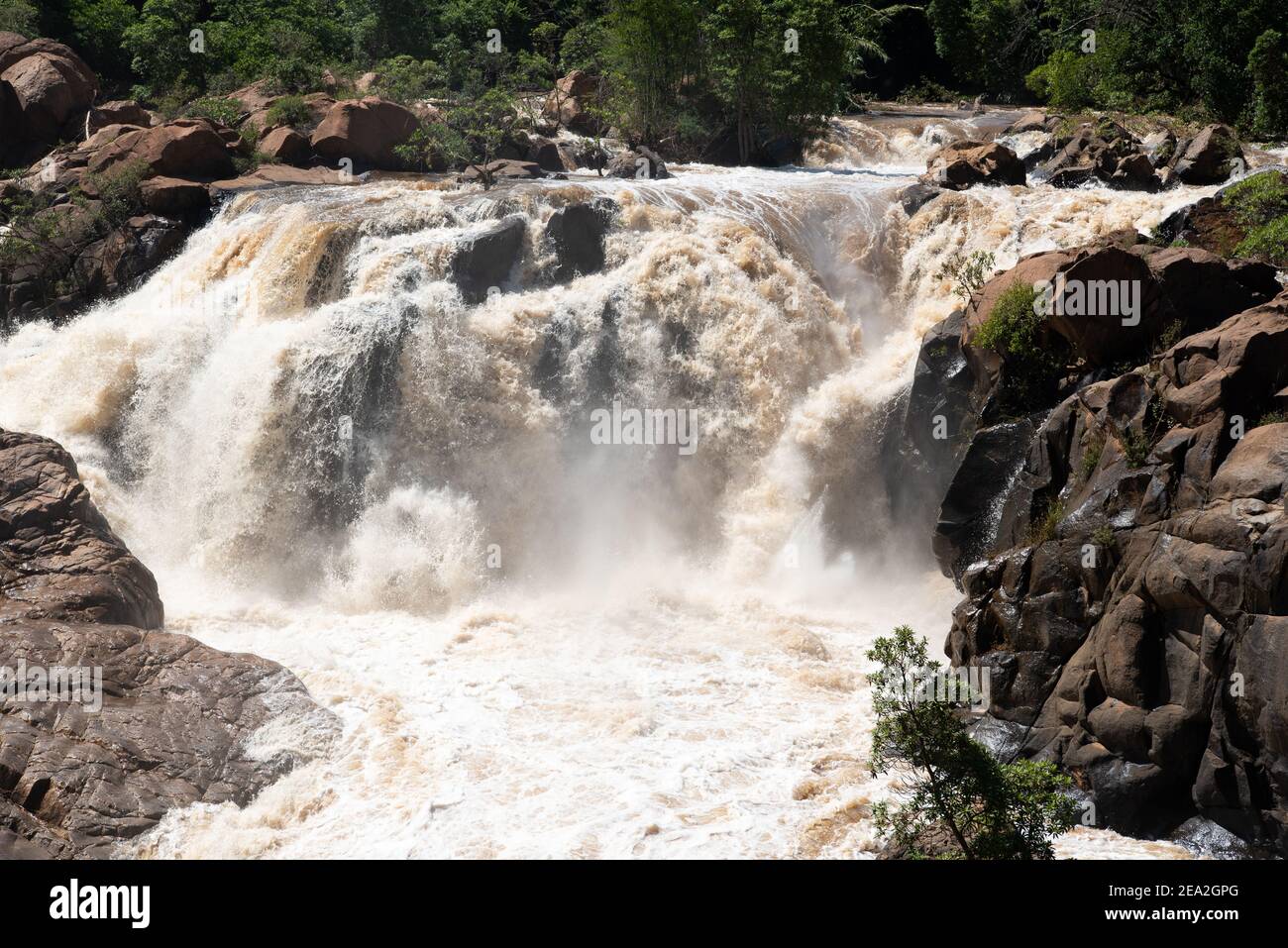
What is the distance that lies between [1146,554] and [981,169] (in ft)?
41.5

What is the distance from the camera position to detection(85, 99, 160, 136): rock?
27.8 metres

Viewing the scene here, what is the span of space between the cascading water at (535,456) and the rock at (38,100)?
9691mm

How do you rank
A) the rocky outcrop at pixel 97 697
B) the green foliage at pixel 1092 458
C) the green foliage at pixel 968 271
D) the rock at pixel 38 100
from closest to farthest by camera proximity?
→ 1. the rocky outcrop at pixel 97 697
2. the green foliage at pixel 1092 458
3. the green foliage at pixel 968 271
4. the rock at pixel 38 100

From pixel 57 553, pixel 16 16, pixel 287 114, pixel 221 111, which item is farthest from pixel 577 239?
pixel 16 16

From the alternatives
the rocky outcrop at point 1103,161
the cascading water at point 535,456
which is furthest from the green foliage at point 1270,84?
the cascading water at point 535,456

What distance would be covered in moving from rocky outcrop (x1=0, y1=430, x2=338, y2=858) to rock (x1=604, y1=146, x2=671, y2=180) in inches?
571

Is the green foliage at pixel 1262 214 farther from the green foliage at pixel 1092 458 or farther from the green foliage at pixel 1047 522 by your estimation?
the green foliage at pixel 1047 522

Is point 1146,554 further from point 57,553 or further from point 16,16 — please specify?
point 16,16

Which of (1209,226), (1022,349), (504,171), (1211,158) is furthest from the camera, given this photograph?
(504,171)

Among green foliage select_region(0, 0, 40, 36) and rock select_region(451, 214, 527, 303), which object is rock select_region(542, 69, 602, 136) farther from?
green foliage select_region(0, 0, 40, 36)

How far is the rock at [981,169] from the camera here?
68.5 feet

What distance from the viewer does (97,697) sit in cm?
1154

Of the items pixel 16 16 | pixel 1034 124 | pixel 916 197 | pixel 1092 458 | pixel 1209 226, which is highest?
pixel 16 16

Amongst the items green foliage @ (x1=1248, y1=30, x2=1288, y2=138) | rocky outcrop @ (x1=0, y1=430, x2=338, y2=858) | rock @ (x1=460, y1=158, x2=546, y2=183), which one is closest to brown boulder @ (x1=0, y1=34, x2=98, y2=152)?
rock @ (x1=460, y1=158, x2=546, y2=183)
